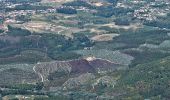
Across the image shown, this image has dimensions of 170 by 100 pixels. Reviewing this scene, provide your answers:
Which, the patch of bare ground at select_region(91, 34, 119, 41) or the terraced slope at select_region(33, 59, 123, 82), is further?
the patch of bare ground at select_region(91, 34, 119, 41)

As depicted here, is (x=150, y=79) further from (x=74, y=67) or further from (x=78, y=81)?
(x=74, y=67)

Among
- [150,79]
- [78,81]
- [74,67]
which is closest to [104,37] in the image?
[74,67]

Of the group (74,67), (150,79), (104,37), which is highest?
(150,79)

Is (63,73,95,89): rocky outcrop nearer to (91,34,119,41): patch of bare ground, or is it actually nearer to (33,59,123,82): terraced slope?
(33,59,123,82): terraced slope

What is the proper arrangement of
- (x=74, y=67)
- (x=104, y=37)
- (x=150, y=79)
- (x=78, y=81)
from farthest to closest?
(x=104, y=37)
(x=74, y=67)
(x=78, y=81)
(x=150, y=79)

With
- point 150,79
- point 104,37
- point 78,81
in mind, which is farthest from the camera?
point 104,37

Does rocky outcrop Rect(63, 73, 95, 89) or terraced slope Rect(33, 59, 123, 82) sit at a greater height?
rocky outcrop Rect(63, 73, 95, 89)

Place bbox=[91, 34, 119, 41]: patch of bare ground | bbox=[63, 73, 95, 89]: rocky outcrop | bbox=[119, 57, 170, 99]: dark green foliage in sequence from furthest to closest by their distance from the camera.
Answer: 1. bbox=[91, 34, 119, 41]: patch of bare ground
2. bbox=[63, 73, 95, 89]: rocky outcrop
3. bbox=[119, 57, 170, 99]: dark green foliage

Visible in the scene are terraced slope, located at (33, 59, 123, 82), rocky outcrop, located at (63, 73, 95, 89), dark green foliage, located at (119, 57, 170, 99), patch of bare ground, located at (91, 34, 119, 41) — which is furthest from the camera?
patch of bare ground, located at (91, 34, 119, 41)

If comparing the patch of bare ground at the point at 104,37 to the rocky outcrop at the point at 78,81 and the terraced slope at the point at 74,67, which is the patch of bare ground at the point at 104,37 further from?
the rocky outcrop at the point at 78,81

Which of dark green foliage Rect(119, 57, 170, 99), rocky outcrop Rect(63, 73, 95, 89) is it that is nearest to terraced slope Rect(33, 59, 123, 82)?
rocky outcrop Rect(63, 73, 95, 89)

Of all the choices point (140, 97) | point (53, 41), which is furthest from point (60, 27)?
point (140, 97)

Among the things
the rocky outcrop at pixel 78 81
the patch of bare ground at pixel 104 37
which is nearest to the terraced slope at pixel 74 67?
the rocky outcrop at pixel 78 81

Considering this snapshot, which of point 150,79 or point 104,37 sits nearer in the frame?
point 150,79
